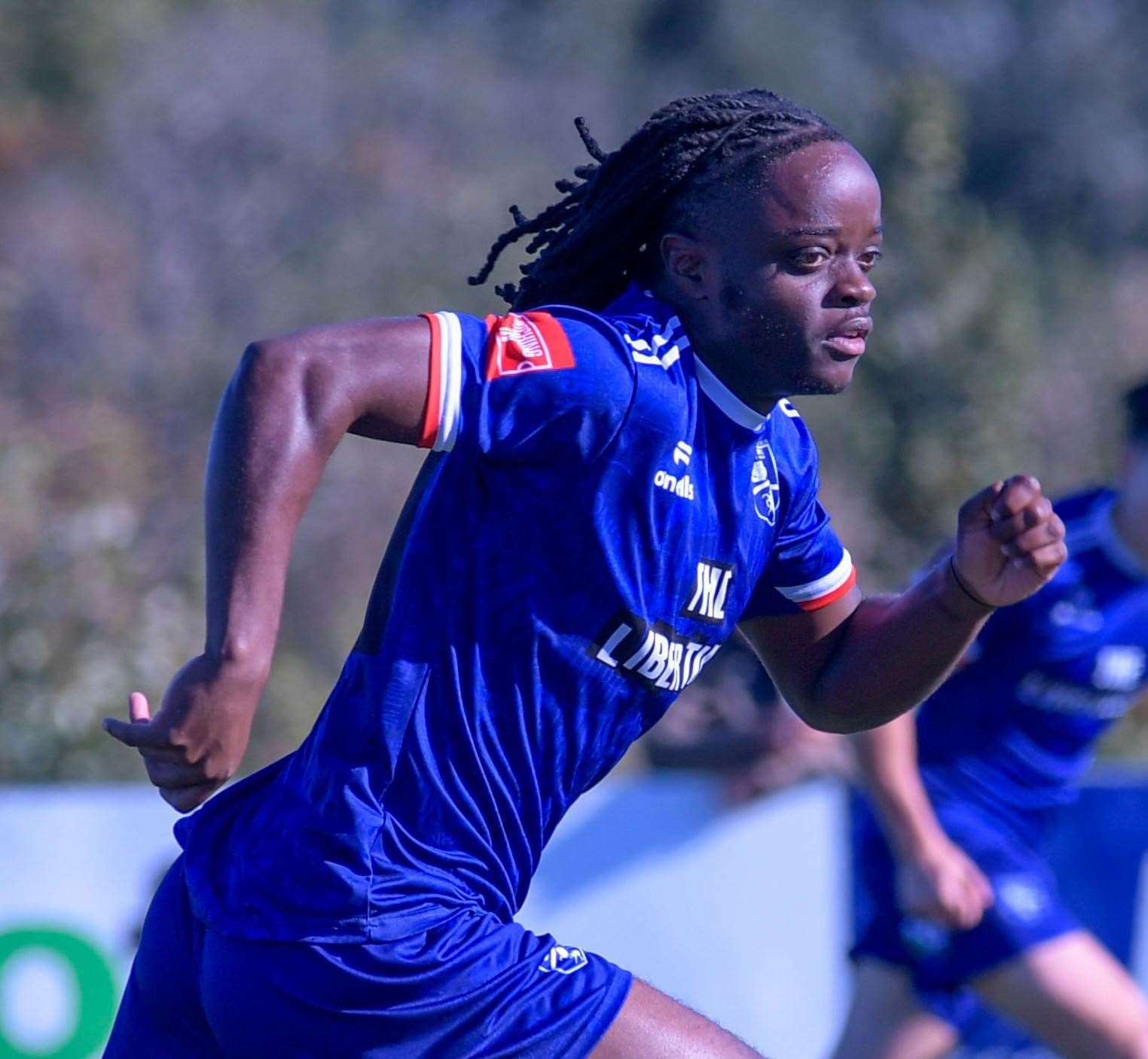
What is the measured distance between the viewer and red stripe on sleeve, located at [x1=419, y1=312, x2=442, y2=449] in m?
2.44

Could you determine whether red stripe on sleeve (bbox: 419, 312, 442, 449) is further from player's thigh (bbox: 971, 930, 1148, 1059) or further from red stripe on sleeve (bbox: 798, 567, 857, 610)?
player's thigh (bbox: 971, 930, 1148, 1059)

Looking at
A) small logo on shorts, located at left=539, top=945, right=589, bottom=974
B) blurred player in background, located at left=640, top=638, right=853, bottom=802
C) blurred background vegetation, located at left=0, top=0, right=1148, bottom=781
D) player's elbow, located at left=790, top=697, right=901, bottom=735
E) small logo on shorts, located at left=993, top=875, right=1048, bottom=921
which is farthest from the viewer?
blurred background vegetation, located at left=0, top=0, right=1148, bottom=781

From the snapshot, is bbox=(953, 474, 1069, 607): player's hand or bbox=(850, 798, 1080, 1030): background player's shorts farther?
bbox=(850, 798, 1080, 1030): background player's shorts

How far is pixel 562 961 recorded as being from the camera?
258cm

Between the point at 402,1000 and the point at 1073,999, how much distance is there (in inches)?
103

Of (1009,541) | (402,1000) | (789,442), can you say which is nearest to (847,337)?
(789,442)

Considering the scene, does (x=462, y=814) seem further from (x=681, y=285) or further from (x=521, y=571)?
(x=681, y=285)

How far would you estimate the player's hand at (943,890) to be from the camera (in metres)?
4.66

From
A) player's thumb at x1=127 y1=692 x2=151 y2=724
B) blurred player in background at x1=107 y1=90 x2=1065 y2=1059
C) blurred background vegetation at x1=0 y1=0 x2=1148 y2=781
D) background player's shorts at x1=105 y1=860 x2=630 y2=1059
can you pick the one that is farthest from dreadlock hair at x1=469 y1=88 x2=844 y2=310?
blurred background vegetation at x1=0 y1=0 x2=1148 y2=781

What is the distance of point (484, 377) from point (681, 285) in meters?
0.39

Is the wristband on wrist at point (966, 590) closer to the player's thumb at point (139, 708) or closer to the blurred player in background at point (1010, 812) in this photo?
the player's thumb at point (139, 708)

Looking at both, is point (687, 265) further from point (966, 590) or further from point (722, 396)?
point (966, 590)

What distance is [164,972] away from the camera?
2.63 m

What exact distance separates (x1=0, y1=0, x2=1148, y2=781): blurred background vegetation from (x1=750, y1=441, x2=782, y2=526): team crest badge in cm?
606
